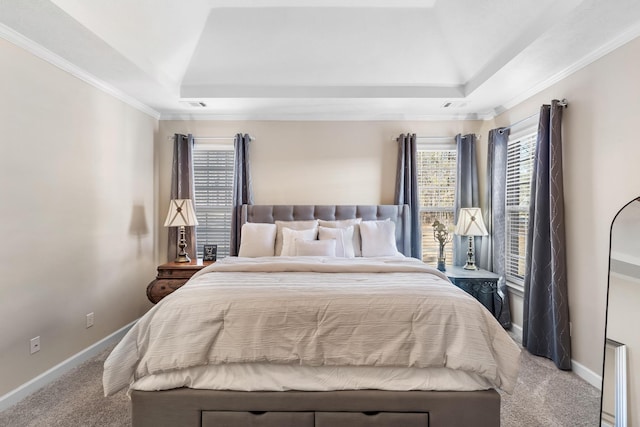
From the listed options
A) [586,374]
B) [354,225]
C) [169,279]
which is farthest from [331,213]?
[586,374]

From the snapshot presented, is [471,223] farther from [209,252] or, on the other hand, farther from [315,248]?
[209,252]

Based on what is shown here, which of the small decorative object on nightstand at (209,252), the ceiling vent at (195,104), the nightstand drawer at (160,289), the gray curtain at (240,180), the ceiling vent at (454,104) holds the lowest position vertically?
the nightstand drawer at (160,289)

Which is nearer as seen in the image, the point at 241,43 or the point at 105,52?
the point at 105,52

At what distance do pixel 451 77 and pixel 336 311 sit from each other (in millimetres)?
2943

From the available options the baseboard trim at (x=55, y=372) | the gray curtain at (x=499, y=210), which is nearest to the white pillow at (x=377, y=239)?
the gray curtain at (x=499, y=210)

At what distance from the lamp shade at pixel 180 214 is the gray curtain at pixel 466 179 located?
3212mm

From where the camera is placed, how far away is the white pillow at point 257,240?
3555 millimetres

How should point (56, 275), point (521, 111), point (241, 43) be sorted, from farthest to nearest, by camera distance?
point (521, 111) → point (241, 43) → point (56, 275)

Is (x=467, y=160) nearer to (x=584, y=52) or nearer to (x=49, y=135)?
(x=584, y=52)

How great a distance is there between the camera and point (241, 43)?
327 centimetres

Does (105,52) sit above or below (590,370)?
above

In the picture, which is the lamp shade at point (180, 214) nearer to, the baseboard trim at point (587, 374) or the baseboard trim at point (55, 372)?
the baseboard trim at point (55, 372)

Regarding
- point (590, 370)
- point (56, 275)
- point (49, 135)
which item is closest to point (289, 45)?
point (49, 135)

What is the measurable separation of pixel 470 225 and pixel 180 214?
10.8 ft
